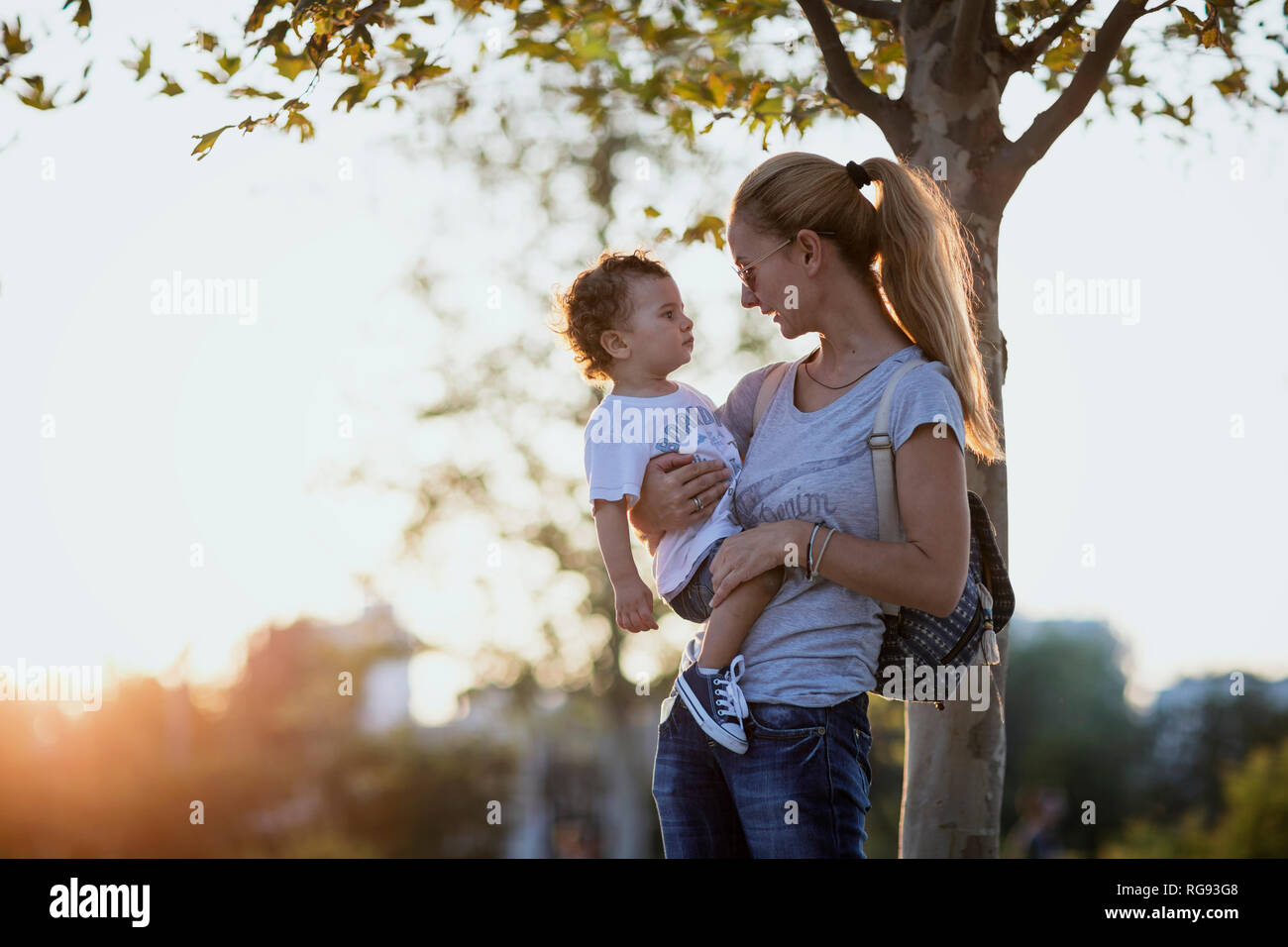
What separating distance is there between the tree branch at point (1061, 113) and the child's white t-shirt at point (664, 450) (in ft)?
5.05

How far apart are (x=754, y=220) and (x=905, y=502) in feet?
2.46

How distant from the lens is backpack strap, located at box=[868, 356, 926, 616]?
264cm

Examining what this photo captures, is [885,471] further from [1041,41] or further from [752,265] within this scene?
[1041,41]

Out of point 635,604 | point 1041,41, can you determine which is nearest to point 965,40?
point 1041,41

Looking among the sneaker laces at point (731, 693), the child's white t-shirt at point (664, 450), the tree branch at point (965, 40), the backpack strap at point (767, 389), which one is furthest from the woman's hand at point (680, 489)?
the tree branch at point (965, 40)

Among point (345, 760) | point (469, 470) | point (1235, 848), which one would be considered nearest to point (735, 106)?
point (1235, 848)

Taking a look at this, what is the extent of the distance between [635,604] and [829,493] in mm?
756

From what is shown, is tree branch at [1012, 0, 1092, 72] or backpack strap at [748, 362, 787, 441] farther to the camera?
tree branch at [1012, 0, 1092, 72]

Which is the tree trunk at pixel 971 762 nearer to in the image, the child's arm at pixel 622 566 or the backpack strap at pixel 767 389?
the backpack strap at pixel 767 389

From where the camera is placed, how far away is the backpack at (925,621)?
266cm

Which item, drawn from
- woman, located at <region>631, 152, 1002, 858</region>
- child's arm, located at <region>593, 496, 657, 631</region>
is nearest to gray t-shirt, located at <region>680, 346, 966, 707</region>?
woman, located at <region>631, 152, 1002, 858</region>

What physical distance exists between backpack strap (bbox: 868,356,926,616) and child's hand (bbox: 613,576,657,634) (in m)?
0.77

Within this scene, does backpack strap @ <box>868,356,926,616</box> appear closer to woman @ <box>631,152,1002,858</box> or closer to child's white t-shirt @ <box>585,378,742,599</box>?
woman @ <box>631,152,1002,858</box>
